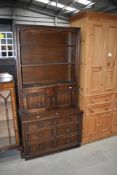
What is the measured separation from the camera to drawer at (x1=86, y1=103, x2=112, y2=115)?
2.49m

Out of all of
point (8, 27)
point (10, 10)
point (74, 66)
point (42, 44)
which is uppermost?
point (10, 10)

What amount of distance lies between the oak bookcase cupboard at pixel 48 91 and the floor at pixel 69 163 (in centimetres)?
12

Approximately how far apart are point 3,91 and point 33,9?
14.6 feet

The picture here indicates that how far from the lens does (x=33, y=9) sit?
17.5 ft

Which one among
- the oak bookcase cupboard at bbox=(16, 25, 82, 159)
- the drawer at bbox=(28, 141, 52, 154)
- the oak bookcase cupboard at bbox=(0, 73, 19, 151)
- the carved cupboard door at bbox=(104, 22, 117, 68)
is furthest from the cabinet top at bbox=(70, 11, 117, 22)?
the drawer at bbox=(28, 141, 52, 154)

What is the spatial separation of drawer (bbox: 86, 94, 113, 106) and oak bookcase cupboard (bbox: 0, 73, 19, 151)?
1.20 meters

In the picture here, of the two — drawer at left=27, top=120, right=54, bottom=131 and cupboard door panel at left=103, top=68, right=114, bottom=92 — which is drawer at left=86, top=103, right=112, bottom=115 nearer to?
cupboard door panel at left=103, top=68, right=114, bottom=92

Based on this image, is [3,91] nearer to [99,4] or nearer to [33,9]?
[99,4]

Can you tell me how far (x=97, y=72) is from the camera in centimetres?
244

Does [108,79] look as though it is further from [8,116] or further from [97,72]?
[8,116]

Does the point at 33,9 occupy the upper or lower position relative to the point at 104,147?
upper

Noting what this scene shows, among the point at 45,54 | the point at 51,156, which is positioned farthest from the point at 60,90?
the point at 51,156

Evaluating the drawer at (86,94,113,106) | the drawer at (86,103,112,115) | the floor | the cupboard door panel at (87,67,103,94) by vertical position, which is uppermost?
the cupboard door panel at (87,67,103,94)

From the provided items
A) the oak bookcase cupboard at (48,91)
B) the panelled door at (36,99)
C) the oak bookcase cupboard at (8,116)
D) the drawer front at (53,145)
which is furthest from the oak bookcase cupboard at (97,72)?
the oak bookcase cupboard at (8,116)
